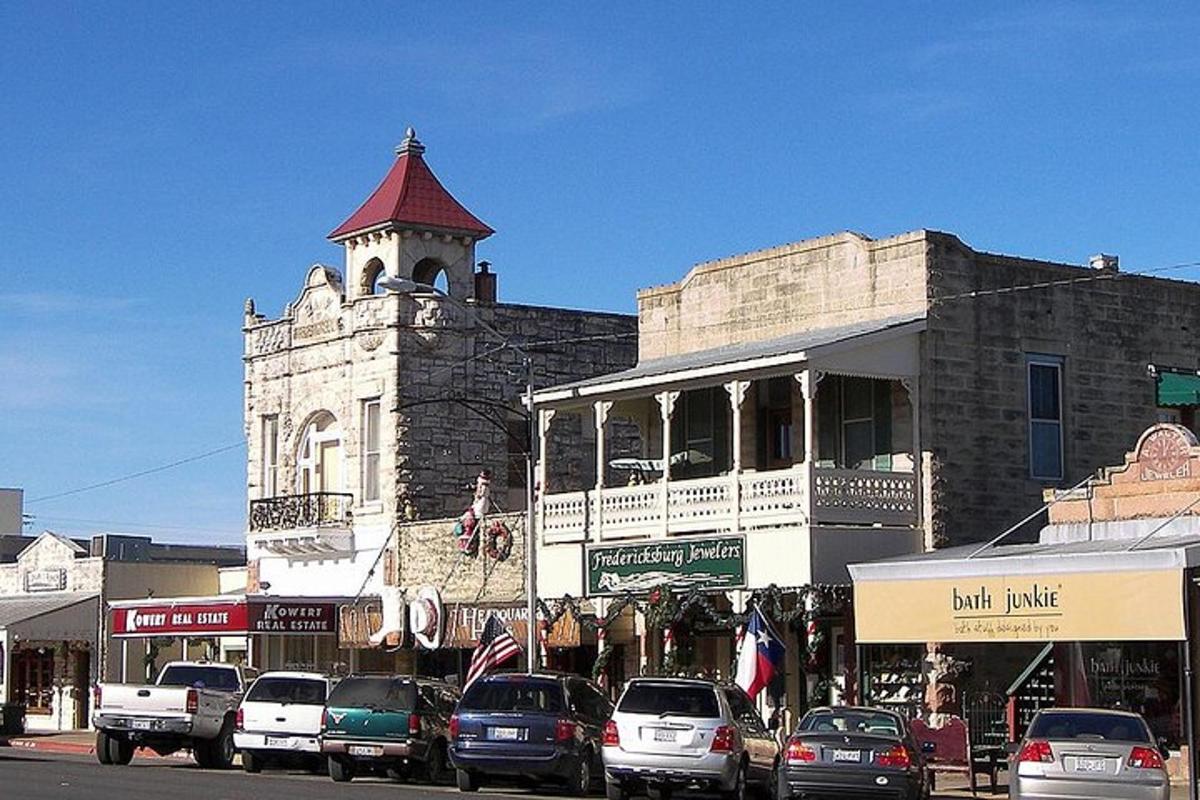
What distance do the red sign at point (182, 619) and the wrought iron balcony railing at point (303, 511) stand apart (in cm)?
280

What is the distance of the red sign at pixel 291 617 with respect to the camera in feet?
133

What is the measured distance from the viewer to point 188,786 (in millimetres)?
25406

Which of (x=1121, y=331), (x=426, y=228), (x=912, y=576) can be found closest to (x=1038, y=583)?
(x=912, y=576)

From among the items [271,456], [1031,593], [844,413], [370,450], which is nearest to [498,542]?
[370,450]

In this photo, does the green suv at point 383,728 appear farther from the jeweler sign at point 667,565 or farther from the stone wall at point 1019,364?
the stone wall at point 1019,364

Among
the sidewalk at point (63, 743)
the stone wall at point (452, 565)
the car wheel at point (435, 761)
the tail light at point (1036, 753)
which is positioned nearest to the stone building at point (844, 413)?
the stone wall at point (452, 565)

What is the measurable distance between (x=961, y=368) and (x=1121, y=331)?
3743 mm

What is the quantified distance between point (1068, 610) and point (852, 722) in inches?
184

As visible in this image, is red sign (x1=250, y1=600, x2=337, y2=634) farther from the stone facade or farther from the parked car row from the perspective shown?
the stone facade

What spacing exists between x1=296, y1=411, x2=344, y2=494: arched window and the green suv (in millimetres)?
15389

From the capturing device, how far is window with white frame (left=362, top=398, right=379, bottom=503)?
4228cm

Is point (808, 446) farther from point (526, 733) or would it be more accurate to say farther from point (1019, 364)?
point (526, 733)

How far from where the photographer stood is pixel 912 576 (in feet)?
93.7

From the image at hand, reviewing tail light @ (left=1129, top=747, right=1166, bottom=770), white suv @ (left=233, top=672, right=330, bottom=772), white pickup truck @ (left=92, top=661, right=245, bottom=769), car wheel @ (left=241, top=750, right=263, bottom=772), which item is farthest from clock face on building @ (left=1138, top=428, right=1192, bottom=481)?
white pickup truck @ (left=92, top=661, right=245, bottom=769)
